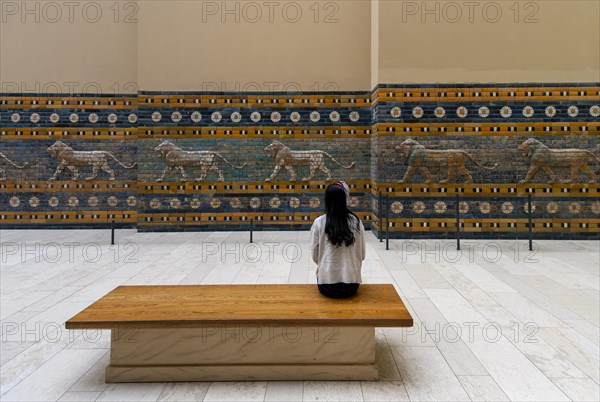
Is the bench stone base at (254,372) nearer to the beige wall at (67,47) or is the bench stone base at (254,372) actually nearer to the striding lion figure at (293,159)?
the striding lion figure at (293,159)

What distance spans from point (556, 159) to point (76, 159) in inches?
389

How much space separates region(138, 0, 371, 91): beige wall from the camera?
9461 mm

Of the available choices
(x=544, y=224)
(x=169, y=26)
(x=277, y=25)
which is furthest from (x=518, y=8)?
(x=169, y=26)

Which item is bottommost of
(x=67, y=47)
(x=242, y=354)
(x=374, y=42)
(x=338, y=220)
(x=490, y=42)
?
(x=242, y=354)

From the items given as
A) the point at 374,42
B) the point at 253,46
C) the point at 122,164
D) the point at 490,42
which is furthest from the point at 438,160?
the point at 122,164

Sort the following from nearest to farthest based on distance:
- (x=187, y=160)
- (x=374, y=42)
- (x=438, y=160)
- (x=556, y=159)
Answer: (x=556, y=159)
(x=438, y=160)
(x=374, y=42)
(x=187, y=160)

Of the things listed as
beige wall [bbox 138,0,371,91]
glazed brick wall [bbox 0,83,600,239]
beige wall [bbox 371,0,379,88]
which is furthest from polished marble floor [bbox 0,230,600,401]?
beige wall [bbox 138,0,371,91]

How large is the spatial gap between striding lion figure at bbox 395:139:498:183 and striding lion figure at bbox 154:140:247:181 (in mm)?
3496

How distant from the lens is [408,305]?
461 centimetres

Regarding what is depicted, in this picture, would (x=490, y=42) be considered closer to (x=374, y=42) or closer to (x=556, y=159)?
(x=374, y=42)

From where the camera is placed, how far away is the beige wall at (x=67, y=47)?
9.91 metres

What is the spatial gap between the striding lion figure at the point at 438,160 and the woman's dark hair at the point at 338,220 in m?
5.66

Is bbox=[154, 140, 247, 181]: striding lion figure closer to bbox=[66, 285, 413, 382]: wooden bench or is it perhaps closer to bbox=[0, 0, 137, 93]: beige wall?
bbox=[0, 0, 137, 93]: beige wall

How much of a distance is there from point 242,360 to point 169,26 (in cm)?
833
